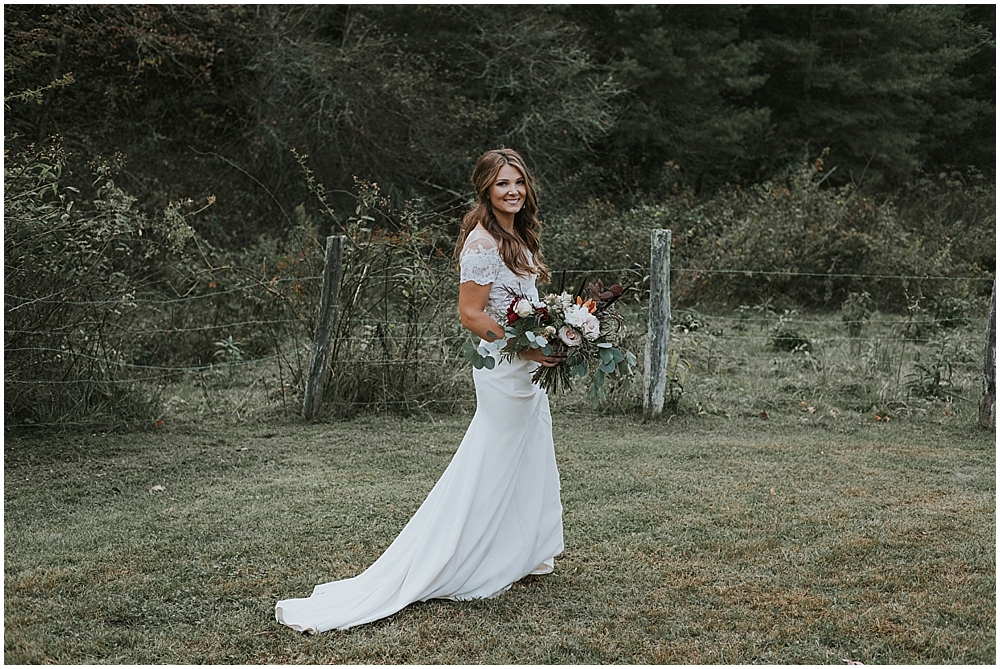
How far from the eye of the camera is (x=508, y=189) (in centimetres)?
405

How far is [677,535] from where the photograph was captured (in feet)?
16.5

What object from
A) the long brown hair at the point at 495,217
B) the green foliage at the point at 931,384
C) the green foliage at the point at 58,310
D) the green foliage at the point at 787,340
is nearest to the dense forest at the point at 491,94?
the green foliage at the point at 787,340

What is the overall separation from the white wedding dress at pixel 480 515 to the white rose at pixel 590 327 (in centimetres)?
31

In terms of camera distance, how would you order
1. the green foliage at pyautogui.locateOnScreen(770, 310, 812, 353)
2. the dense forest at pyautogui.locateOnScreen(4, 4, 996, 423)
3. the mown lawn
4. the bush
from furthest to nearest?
the bush < the green foliage at pyautogui.locateOnScreen(770, 310, 812, 353) < the dense forest at pyautogui.locateOnScreen(4, 4, 996, 423) < the mown lawn

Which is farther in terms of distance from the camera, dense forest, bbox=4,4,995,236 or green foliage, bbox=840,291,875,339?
dense forest, bbox=4,4,995,236

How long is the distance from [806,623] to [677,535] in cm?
119

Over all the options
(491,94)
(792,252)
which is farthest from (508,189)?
(491,94)

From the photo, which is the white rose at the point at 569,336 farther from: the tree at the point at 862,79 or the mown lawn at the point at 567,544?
the tree at the point at 862,79

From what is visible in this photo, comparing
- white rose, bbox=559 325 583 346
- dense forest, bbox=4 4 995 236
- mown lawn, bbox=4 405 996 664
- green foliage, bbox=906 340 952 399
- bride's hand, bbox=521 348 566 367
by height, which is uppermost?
dense forest, bbox=4 4 995 236

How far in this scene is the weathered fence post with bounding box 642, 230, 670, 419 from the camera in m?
7.81

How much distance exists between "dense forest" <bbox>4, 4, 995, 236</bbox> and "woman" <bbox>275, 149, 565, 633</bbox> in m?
8.43

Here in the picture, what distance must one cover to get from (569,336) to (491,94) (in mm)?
13761

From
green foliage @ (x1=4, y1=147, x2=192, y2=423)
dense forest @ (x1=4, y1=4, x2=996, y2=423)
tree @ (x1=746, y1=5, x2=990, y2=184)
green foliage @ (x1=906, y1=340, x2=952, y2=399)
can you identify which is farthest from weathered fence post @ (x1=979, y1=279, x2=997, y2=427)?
tree @ (x1=746, y1=5, x2=990, y2=184)

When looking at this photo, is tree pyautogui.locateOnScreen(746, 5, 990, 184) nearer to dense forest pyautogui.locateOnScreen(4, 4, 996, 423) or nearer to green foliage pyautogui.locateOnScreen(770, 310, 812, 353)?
dense forest pyautogui.locateOnScreen(4, 4, 996, 423)
